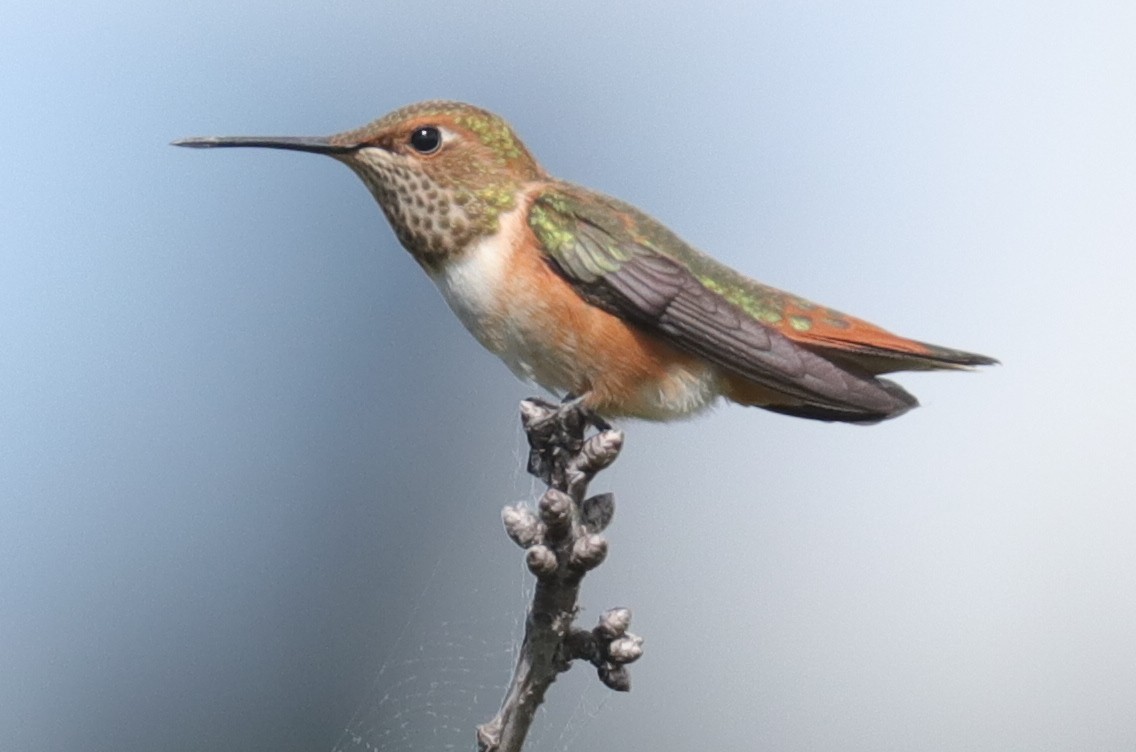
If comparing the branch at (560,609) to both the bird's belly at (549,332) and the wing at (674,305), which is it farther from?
the wing at (674,305)

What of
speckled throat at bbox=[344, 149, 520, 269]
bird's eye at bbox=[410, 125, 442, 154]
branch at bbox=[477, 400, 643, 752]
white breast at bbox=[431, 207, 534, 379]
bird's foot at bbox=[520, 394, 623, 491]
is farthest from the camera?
bird's eye at bbox=[410, 125, 442, 154]

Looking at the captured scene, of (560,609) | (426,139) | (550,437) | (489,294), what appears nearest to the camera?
(560,609)

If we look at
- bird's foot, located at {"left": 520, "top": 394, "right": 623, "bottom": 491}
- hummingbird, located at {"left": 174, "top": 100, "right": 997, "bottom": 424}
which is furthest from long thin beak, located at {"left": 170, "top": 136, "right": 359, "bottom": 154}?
bird's foot, located at {"left": 520, "top": 394, "right": 623, "bottom": 491}

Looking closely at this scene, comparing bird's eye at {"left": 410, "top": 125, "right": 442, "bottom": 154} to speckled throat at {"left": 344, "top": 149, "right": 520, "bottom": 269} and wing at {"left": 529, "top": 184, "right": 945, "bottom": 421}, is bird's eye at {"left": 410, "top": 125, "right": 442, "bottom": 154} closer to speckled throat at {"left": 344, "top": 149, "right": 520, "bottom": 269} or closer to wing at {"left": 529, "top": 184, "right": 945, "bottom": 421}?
speckled throat at {"left": 344, "top": 149, "right": 520, "bottom": 269}

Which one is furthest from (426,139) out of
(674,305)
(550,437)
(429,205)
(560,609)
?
(560,609)

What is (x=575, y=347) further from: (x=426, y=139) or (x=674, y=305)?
(x=426, y=139)

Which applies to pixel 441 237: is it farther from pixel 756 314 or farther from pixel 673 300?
pixel 756 314
